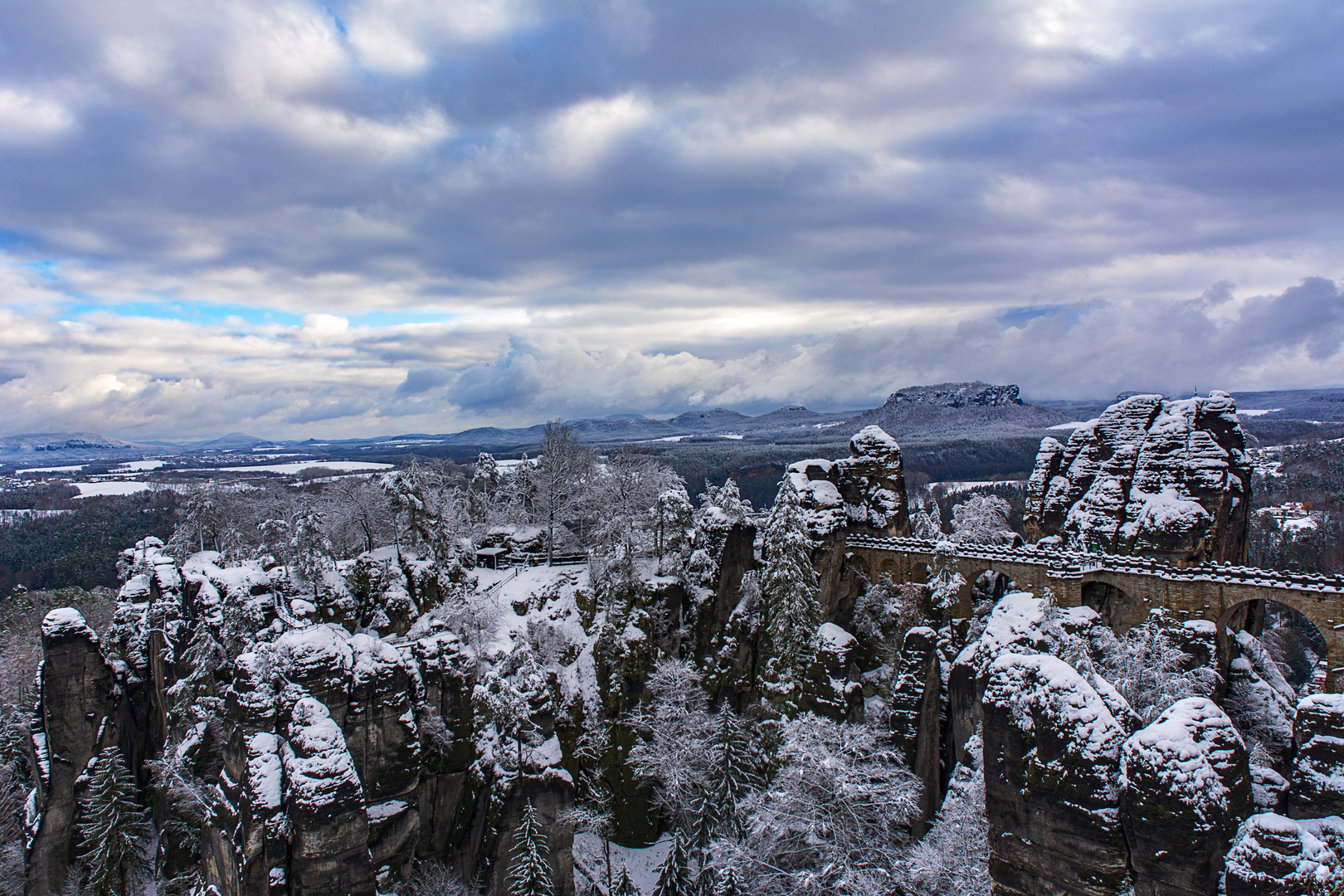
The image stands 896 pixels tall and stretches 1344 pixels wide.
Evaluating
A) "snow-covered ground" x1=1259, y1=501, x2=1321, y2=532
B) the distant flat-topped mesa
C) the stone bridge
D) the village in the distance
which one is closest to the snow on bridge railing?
the stone bridge

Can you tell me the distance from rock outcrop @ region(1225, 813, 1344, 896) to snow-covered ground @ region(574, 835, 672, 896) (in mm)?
27251

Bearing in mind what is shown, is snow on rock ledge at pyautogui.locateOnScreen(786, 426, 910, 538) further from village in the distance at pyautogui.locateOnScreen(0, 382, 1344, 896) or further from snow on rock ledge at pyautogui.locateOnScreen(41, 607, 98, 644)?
snow on rock ledge at pyautogui.locateOnScreen(41, 607, 98, 644)

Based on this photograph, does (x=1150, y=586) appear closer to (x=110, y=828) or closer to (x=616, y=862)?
(x=616, y=862)

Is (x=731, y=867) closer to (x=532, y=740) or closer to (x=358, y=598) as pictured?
(x=532, y=740)

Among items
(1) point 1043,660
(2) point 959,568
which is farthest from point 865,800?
(2) point 959,568

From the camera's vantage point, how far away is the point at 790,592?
3709 centimetres

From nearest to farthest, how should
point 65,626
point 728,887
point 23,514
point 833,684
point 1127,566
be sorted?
1. point 728,887
2. point 1127,566
3. point 65,626
4. point 833,684
5. point 23,514

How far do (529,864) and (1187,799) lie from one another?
25.3 metres

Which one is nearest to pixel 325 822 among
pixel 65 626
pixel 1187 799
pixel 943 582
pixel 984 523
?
pixel 1187 799

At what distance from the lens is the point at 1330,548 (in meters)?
93.2

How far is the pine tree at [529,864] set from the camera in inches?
1128

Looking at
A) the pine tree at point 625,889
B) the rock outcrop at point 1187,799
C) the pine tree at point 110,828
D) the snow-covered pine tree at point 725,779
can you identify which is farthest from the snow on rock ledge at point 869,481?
the pine tree at point 110,828

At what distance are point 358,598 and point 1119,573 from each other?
4507cm

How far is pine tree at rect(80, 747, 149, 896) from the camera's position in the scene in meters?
31.4
